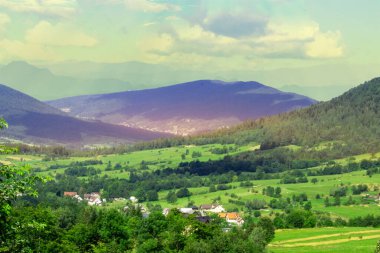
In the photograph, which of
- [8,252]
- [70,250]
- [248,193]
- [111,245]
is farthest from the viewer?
[248,193]

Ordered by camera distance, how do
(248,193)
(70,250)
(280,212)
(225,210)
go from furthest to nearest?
(248,193), (225,210), (280,212), (70,250)

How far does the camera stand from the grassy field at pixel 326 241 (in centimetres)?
8679

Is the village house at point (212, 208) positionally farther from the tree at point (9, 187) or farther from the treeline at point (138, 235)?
the tree at point (9, 187)

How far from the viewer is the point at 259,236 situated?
298 ft

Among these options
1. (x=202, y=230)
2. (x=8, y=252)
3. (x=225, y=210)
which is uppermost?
(x=8, y=252)

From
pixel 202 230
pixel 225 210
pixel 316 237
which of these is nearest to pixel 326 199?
pixel 225 210

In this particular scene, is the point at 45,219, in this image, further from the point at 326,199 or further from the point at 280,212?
the point at 326,199

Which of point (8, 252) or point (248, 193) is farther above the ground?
point (8, 252)

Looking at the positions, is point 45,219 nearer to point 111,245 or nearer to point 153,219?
point 111,245

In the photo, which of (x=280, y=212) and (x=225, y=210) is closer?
(x=280, y=212)

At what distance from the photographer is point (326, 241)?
98.1m

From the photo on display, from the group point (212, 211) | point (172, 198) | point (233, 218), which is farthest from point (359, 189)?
point (172, 198)

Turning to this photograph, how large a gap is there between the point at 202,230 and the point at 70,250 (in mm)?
21169

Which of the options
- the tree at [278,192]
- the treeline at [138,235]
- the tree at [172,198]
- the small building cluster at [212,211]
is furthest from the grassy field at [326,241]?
the tree at [172,198]
